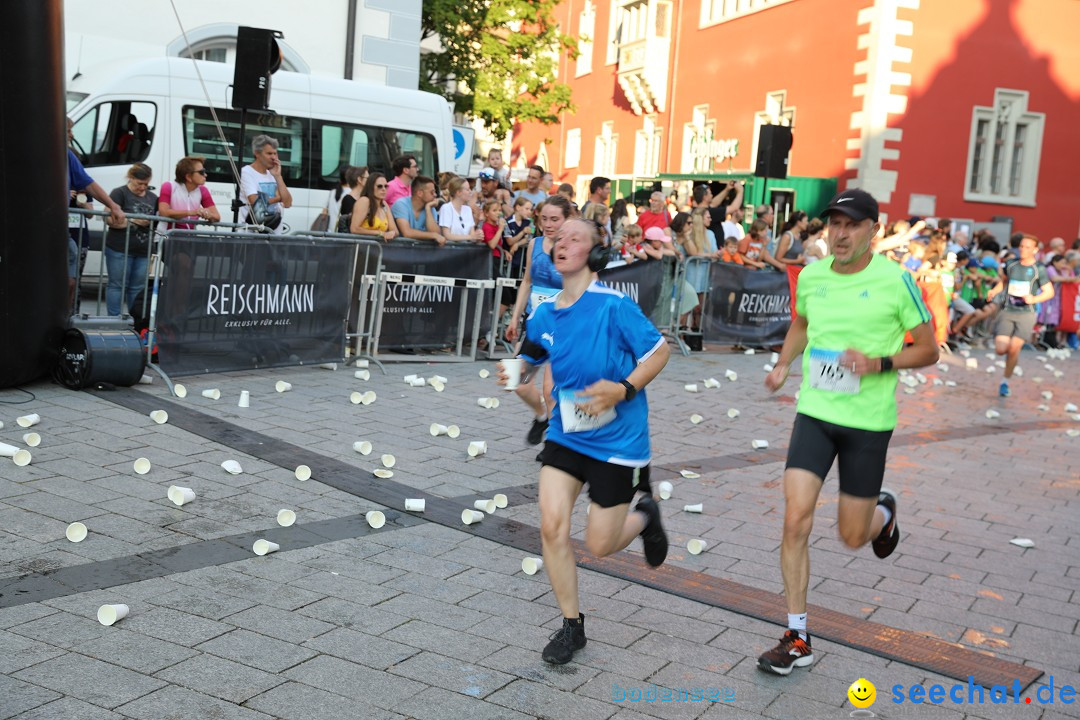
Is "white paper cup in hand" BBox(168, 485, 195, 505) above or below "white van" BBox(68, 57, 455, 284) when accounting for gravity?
below

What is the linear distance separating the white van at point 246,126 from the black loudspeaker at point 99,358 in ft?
13.7

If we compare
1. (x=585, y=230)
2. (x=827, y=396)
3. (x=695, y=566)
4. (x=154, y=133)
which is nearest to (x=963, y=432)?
(x=695, y=566)

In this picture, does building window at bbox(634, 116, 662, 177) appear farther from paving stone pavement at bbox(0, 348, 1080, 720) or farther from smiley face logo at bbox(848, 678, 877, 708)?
smiley face logo at bbox(848, 678, 877, 708)

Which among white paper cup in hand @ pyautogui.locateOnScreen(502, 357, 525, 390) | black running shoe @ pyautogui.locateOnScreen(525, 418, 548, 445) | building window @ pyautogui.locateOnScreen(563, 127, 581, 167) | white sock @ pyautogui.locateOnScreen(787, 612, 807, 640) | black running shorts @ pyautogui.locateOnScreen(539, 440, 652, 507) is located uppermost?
building window @ pyautogui.locateOnScreen(563, 127, 581, 167)

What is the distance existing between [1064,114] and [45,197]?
26953 mm

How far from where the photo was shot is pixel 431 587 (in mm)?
5129

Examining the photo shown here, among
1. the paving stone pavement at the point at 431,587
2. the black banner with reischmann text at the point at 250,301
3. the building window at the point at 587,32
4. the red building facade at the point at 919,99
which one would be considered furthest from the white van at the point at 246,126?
the building window at the point at 587,32

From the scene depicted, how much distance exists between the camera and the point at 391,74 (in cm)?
2091

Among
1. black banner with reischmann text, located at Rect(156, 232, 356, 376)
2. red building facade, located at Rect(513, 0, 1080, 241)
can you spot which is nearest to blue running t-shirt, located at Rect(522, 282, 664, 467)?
black banner with reischmann text, located at Rect(156, 232, 356, 376)

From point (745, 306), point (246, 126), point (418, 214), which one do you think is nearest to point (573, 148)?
point (246, 126)

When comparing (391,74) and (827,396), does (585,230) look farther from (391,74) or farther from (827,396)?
(391,74)

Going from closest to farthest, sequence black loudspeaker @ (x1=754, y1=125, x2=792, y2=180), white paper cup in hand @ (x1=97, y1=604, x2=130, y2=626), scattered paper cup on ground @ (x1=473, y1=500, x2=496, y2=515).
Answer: white paper cup in hand @ (x1=97, y1=604, x2=130, y2=626) → scattered paper cup on ground @ (x1=473, y1=500, x2=496, y2=515) → black loudspeaker @ (x1=754, y1=125, x2=792, y2=180)

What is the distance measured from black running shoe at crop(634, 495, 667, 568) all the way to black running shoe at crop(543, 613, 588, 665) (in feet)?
1.59

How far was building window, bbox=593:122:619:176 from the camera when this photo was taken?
42.8 meters
